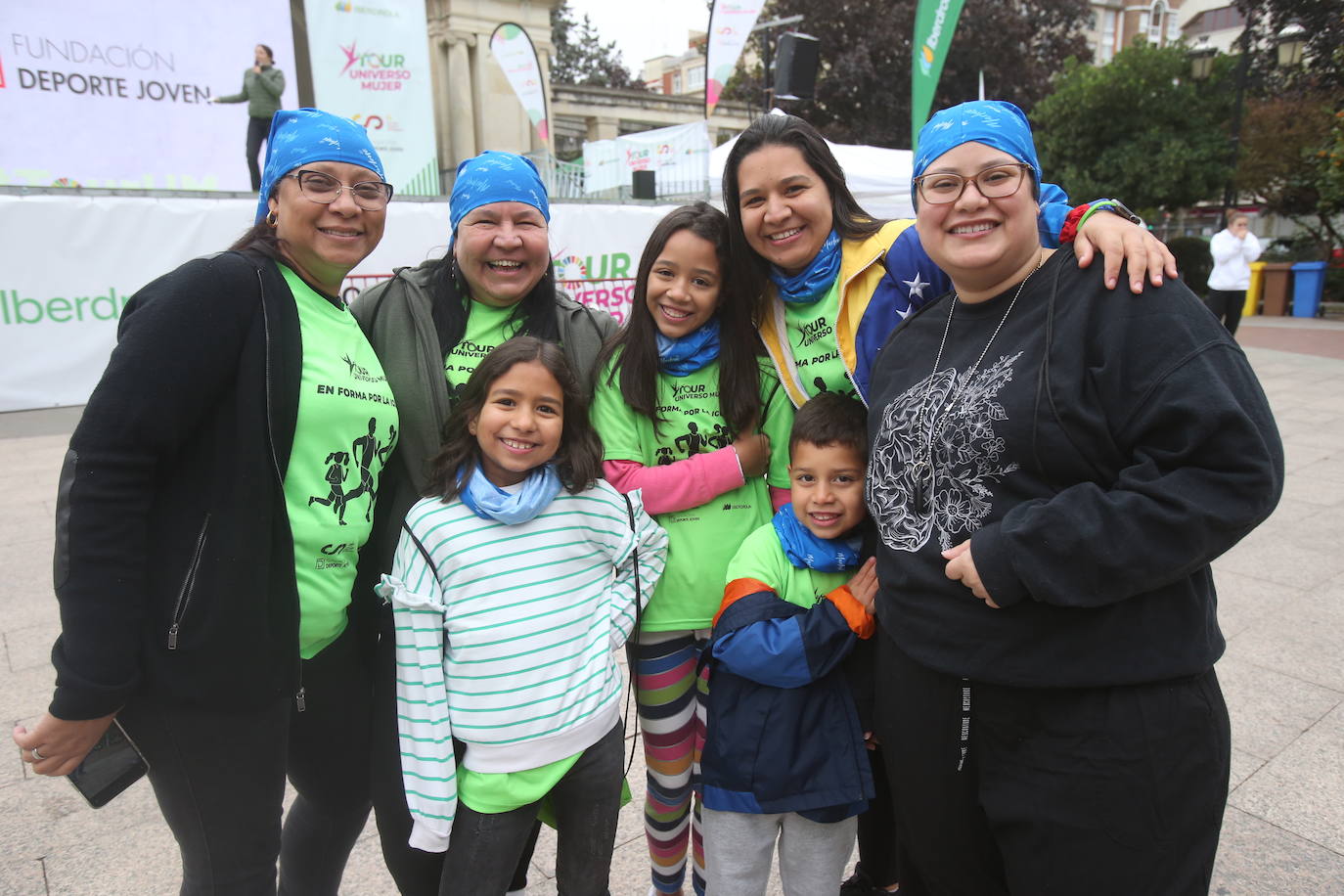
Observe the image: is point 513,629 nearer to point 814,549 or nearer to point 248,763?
point 248,763

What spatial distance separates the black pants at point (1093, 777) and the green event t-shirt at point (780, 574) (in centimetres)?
41

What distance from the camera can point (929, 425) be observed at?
1554 mm

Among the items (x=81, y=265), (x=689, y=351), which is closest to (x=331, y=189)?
(x=689, y=351)

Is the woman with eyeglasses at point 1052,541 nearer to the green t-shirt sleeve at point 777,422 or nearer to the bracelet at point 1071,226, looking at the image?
the bracelet at point 1071,226

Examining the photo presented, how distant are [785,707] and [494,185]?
1.45m

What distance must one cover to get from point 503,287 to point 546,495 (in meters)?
0.57

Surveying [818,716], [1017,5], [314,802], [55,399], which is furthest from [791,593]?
[1017,5]

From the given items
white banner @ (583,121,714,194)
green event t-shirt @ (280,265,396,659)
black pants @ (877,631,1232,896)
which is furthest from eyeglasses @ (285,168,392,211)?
white banner @ (583,121,714,194)

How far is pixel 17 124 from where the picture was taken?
11148mm

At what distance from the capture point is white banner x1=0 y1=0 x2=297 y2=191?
36.7ft

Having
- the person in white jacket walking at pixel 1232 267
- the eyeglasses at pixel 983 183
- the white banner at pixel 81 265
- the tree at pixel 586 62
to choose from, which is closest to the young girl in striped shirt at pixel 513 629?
the eyeglasses at pixel 983 183

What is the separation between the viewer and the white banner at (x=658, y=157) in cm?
1248

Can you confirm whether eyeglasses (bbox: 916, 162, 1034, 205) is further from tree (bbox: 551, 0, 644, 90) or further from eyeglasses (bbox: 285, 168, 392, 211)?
tree (bbox: 551, 0, 644, 90)

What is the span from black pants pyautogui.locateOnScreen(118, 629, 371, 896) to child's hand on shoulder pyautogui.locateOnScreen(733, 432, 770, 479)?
1.03 metres
